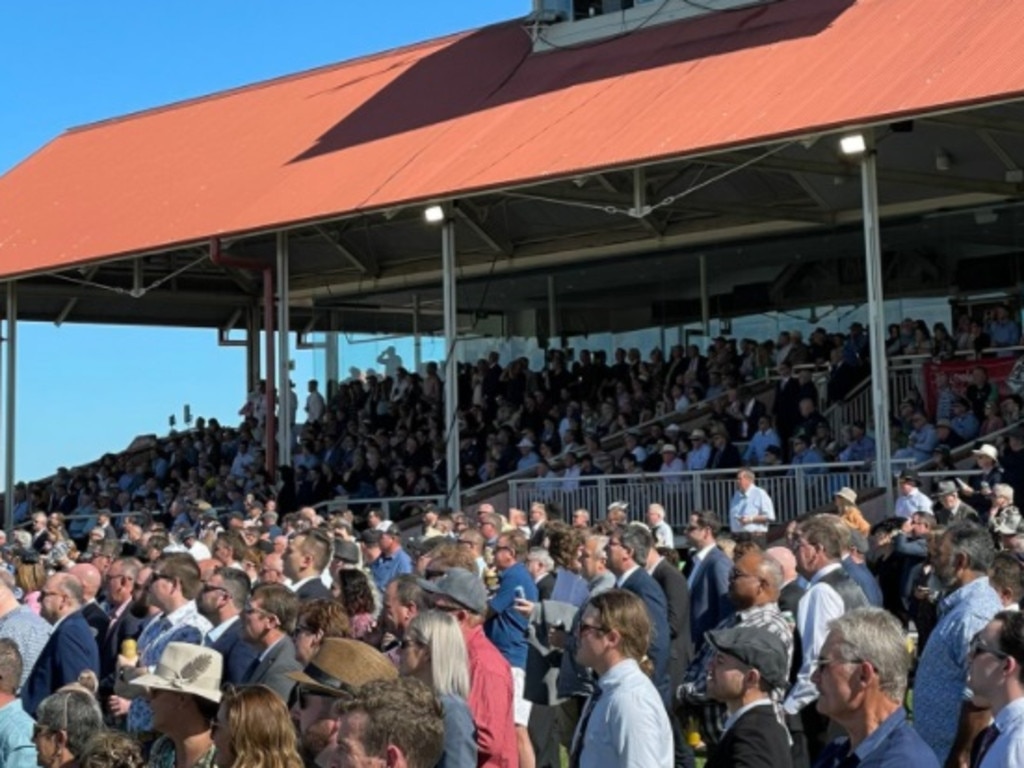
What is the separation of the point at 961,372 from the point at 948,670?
16699mm

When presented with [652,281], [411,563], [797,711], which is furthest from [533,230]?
[797,711]

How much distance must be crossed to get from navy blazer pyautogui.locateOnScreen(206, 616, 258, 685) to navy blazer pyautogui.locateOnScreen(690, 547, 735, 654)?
4084 mm

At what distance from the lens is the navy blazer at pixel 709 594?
12062 mm

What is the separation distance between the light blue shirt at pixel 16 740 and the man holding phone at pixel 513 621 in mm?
2636

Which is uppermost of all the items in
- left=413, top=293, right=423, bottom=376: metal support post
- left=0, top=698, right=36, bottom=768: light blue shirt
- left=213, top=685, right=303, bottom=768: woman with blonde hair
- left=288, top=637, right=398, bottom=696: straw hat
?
left=413, top=293, right=423, bottom=376: metal support post

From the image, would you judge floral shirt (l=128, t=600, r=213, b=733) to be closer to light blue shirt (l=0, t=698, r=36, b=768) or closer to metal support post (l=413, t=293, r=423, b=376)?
light blue shirt (l=0, t=698, r=36, b=768)

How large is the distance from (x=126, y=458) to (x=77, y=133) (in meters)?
6.35

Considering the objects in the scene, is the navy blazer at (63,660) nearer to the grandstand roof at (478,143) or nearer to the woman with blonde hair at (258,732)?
the woman with blonde hair at (258,732)

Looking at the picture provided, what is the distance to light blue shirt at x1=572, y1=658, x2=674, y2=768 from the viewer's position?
256 inches

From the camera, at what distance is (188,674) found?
20.9 ft

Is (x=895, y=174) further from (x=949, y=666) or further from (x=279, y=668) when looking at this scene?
(x=279, y=668)

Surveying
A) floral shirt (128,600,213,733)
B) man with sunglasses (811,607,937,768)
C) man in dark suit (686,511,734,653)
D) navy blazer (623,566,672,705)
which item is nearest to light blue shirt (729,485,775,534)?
man in dark suit (686,511,734,653)

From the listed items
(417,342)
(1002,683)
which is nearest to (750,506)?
(1002,683)

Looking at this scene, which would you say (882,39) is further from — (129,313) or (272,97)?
(129,313)
